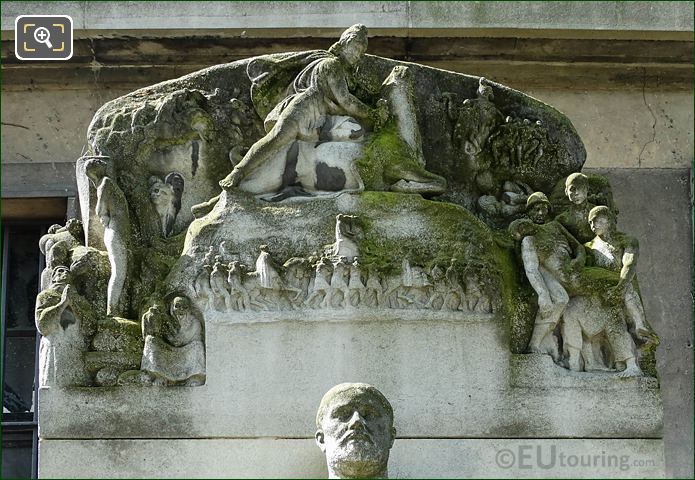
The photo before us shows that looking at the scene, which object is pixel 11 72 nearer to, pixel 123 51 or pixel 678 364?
pixel 123 51

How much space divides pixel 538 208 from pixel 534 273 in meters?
0.56

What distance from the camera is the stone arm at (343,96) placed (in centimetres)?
1082

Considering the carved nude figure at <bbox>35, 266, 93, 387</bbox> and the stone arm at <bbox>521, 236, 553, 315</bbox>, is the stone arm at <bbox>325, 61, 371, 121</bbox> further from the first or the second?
the carved nude figure at <bbox>35, 266, 93, 387</bbox>

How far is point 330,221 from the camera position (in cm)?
1041

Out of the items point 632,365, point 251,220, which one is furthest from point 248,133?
point 632,365

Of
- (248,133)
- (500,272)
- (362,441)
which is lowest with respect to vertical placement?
(362,441)

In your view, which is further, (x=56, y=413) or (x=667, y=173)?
(x=667, y=173)

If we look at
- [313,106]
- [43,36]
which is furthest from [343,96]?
[43,36]

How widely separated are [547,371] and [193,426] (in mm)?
2104

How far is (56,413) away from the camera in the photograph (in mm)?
10211

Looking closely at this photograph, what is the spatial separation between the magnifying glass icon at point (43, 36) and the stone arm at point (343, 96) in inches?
159

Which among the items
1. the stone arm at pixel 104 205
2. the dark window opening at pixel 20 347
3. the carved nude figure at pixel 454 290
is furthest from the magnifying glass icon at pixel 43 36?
the carved nude figure at pixel 454 290

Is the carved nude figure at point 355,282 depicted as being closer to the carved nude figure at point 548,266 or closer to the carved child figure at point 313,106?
the carved child figure at point 313,106

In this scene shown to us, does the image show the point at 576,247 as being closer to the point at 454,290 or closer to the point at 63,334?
the point at 454,290
